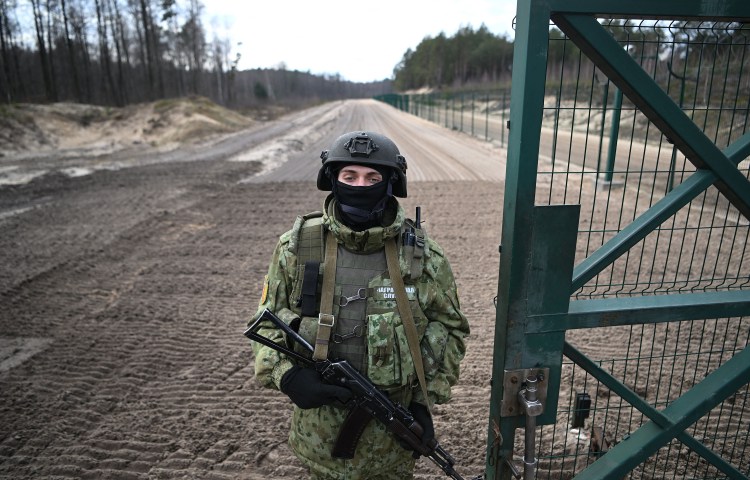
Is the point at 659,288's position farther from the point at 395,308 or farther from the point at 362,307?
the point at 362,307

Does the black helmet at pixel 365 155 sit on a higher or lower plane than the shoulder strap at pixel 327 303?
higher

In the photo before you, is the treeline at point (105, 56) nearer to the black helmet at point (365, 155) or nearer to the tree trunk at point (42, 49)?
the tree trunk at point (42, 49)

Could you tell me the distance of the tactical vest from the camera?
2123 mm

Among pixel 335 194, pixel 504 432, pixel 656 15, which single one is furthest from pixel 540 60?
pixel 504 432

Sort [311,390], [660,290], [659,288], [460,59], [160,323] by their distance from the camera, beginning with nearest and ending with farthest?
[659,288] → [311,390] → [660,290] → [160,323] → [460,59]

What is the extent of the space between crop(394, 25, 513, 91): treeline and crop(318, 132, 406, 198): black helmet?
212 feet

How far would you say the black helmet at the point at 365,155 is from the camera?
2199 mm

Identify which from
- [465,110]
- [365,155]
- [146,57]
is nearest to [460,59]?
[465,110]

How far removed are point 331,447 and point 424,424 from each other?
17.8 inches

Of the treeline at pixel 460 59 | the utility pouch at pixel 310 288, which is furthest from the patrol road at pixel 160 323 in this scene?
the treeline at pixel 460 59

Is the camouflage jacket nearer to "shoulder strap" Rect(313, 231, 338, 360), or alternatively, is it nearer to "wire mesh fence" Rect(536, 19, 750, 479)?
"shoulder strap" Rect(313, 231, 338, 360)

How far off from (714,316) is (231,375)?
3809 mm

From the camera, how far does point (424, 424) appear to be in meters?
2.25

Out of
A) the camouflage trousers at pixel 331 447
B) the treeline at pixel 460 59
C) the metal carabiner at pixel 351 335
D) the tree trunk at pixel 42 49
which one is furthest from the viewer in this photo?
the treeline at pixel 460 59
